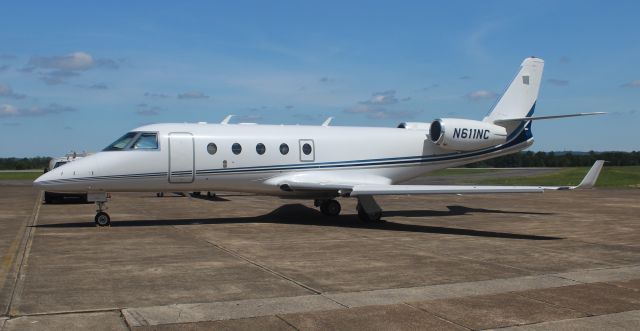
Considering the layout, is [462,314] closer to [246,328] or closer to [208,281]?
[246,328]

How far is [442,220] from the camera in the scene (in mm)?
18312

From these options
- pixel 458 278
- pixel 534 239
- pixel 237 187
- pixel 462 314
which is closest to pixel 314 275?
pixel 458 278

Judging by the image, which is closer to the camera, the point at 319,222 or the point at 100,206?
the point at 100,206

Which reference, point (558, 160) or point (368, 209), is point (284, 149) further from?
point (558, 160)

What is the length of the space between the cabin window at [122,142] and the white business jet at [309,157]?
3 centimetres

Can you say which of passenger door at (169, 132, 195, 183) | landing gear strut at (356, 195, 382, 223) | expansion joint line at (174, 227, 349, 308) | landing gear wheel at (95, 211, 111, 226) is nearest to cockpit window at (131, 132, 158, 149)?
passenger door at (169, 132, 195, 183)

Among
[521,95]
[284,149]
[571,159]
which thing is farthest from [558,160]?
[284,149]

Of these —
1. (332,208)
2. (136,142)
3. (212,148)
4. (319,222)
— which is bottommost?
(319,222)

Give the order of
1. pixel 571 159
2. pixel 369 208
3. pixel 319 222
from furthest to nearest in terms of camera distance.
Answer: pixel 571 159 < pixel 319 222 < pixel 369 208

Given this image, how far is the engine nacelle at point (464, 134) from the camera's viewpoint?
1877 centimetres

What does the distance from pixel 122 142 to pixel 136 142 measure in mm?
382

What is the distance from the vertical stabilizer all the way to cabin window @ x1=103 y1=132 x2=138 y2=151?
38.5ft

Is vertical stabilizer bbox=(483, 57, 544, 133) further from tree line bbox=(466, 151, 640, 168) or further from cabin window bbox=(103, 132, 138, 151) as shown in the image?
tree line bbox=(466, 151, 640, 168)

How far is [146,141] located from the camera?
15695mm
